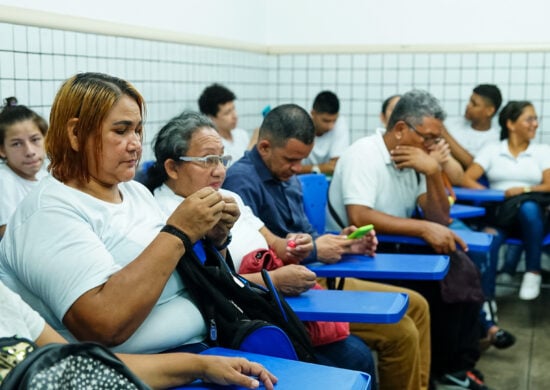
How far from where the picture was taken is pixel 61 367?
1.13m

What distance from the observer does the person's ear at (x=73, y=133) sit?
1.71m

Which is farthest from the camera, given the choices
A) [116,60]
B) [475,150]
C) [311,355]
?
[475,150]

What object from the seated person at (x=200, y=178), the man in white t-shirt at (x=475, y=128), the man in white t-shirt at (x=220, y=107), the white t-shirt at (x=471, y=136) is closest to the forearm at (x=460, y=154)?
the man in white t-shirt at (x=475, y=128)

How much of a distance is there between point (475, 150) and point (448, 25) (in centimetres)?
103

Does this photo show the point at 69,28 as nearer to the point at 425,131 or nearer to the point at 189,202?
the point at 425,131

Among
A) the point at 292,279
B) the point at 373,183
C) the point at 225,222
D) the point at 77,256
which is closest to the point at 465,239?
the point at 373,183

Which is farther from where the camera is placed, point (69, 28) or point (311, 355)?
point (69, 28)

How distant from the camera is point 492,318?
3.95 meters

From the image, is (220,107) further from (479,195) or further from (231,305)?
(231,305)

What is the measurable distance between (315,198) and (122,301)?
75.4 inches

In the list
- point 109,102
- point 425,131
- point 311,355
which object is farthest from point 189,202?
point 425,131

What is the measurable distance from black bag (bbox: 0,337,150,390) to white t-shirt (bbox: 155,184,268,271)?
3.44 feet

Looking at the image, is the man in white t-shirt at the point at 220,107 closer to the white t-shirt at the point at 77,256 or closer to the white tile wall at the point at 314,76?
the white tile wall at the point at 314,76

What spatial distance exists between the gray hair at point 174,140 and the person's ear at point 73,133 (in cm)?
59
